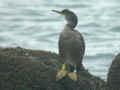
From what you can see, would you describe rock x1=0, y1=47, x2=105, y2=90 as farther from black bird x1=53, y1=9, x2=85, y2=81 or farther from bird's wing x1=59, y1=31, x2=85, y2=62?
bird's wing x1=59, y1=31, x2=85, y2=62

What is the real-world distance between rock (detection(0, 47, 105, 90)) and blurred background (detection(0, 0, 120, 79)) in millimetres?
7593

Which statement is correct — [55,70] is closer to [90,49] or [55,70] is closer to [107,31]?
[90,49]

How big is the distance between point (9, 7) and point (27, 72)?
19542 mm

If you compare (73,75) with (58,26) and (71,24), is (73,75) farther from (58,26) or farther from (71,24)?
(58,26)

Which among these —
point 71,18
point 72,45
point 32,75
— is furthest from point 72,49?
point 32,75

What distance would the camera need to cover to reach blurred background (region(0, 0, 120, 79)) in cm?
2105

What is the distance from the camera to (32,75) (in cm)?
966

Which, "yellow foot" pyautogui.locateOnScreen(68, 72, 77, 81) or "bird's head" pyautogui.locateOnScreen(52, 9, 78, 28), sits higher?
"bird's head" pyautogui.locateOnScreen(52, 9, 78, 28)

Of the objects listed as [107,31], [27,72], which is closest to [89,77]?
[27,72]

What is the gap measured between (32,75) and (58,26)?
15.9 meters

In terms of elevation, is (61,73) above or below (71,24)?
below

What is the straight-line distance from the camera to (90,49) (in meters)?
21.5

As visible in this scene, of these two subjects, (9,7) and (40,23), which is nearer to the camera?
(40,23)

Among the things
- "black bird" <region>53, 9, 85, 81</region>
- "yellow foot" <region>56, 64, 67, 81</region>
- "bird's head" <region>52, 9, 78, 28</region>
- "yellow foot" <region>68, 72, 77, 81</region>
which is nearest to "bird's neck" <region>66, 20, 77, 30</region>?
"bird's head" <region>52, 9, 78, 28</region>
